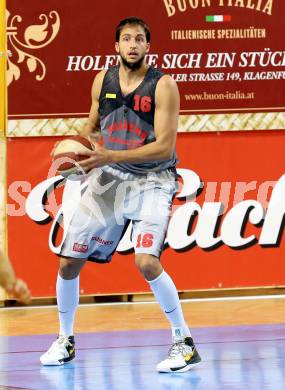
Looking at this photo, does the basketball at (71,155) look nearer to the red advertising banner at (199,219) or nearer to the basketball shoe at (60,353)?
the basketball shoe at (60,353)

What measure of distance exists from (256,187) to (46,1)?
2339 mm

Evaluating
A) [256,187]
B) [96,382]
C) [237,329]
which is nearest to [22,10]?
[256,187]

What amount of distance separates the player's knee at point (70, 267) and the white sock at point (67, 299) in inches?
1.3

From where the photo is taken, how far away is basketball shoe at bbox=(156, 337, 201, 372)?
24.6 ft

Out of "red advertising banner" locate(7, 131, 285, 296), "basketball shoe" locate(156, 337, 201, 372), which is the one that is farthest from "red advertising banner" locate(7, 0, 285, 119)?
"basketball shoe" locate(156, 337, 201, 372)

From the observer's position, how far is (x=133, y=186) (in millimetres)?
7734

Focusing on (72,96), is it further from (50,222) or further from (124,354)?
(124,354)

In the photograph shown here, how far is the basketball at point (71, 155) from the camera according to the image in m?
7.38

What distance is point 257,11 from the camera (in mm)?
10523

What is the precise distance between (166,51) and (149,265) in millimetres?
3331

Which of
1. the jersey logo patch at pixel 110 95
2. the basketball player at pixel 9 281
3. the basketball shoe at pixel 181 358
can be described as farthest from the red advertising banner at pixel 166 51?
the basketball player at pixel 9 281

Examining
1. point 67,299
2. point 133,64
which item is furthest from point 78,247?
point 133,64

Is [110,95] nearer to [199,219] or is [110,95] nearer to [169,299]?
[169,299]

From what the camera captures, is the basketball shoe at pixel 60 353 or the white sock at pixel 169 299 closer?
the white sock at pixel 169 299
